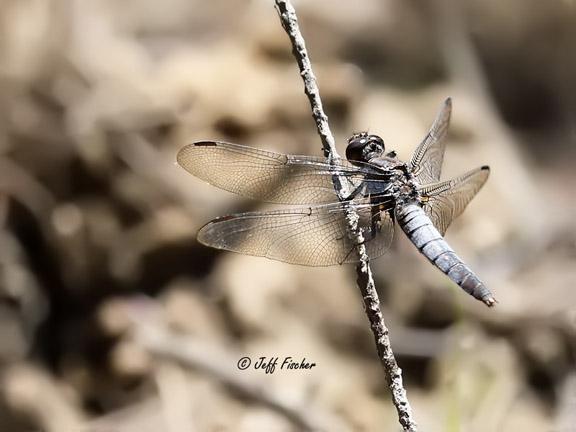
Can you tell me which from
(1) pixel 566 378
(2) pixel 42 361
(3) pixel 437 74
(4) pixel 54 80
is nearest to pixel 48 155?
(4) pixel 54 80

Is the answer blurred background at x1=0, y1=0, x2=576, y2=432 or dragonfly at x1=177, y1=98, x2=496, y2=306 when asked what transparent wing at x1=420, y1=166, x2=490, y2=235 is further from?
blurred background at x1=0, y1=0, x2=576, y2=432

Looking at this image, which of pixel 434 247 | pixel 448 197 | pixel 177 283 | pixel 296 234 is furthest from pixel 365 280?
pixel 177 283

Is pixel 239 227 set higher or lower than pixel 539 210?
lower

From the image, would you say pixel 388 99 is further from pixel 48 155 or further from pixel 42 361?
pixel 42 361

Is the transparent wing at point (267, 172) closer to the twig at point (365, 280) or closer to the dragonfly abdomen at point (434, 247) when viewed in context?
the dragonfly abdomen at point (434, 247)

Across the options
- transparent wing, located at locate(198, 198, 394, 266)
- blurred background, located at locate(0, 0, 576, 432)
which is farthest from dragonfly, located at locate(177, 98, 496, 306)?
blurred background, located at locate(0, 0, 576, 432)
